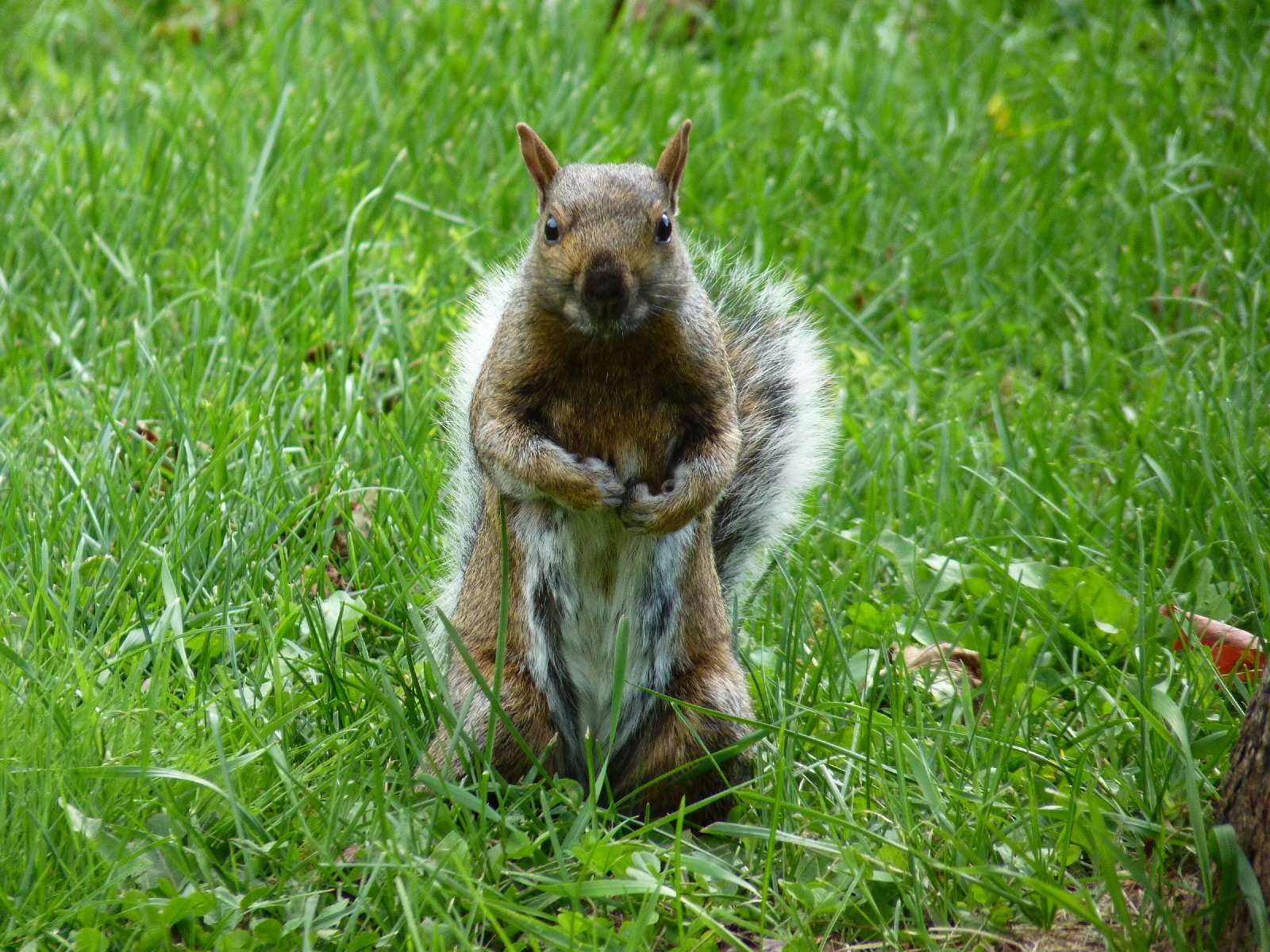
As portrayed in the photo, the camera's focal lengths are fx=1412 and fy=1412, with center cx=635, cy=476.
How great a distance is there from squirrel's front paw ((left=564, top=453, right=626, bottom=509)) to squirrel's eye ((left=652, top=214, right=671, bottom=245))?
34 cm

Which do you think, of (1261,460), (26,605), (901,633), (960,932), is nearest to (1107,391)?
(1261,460)

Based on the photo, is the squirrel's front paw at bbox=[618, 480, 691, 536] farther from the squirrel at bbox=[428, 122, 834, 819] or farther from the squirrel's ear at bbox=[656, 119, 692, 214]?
the squirrel's ear at bbox=[656, 119, 692, 214]

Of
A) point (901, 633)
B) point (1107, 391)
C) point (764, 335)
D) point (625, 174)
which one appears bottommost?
point (901, 633)

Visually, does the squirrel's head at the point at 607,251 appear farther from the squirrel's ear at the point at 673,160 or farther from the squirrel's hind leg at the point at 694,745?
the squirrel's hind leg at the point at 694,745

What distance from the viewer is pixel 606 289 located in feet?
6.36

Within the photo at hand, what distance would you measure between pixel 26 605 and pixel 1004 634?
5.43 feet

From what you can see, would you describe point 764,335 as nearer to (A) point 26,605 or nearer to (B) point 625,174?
(B) point 625,174

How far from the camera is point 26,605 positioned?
230 centimetres

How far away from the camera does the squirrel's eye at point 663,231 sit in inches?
81.6

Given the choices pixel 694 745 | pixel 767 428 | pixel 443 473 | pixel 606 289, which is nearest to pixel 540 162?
pixel 606 289

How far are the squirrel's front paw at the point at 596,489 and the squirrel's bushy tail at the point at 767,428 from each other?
0.47 m

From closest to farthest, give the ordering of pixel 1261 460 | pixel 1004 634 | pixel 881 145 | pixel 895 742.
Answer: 1. pixel 895 742
2. pixel 1004 634
3. pixel 1261 460
4. pixel 881 145

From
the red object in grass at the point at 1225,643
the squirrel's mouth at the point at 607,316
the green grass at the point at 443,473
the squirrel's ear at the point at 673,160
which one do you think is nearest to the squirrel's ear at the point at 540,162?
the squirrel's ear at the point at 673,160

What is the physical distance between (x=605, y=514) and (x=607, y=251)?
41 cm
